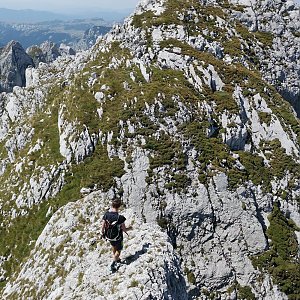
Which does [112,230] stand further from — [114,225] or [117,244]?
[117,244]

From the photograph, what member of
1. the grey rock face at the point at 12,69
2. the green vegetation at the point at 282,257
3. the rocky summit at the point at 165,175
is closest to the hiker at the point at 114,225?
the rocky summit at the point at 165,175

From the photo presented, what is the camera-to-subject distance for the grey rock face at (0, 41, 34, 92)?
611 feet

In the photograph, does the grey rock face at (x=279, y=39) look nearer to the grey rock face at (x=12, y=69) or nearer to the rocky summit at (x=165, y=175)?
the rocky summit at (x=165, y=175)

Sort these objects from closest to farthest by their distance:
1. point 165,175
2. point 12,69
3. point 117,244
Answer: point 117,244 < point 165,175 < point 12,69

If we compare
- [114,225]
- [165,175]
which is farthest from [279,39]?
[114,225]

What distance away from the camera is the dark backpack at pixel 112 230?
18.3m

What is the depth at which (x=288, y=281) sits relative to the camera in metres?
33.4

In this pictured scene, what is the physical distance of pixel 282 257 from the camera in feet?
114

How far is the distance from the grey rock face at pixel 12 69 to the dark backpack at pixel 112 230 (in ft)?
594

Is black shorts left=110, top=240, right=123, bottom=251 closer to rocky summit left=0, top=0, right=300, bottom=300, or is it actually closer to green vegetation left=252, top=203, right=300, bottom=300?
rocky summit left=0, top=0, right=300, bottom=300

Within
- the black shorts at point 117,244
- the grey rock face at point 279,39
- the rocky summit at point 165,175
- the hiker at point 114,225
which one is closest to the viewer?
the hiker at point 114,225

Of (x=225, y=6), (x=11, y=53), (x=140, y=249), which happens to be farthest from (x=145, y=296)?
(x=11, y=53)

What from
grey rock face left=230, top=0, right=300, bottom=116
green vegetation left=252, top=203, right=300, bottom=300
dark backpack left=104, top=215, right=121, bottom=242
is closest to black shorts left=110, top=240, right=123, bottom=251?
dark backpack left=104, top=215, right=121, bottom=242

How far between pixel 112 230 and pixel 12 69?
189 metres
